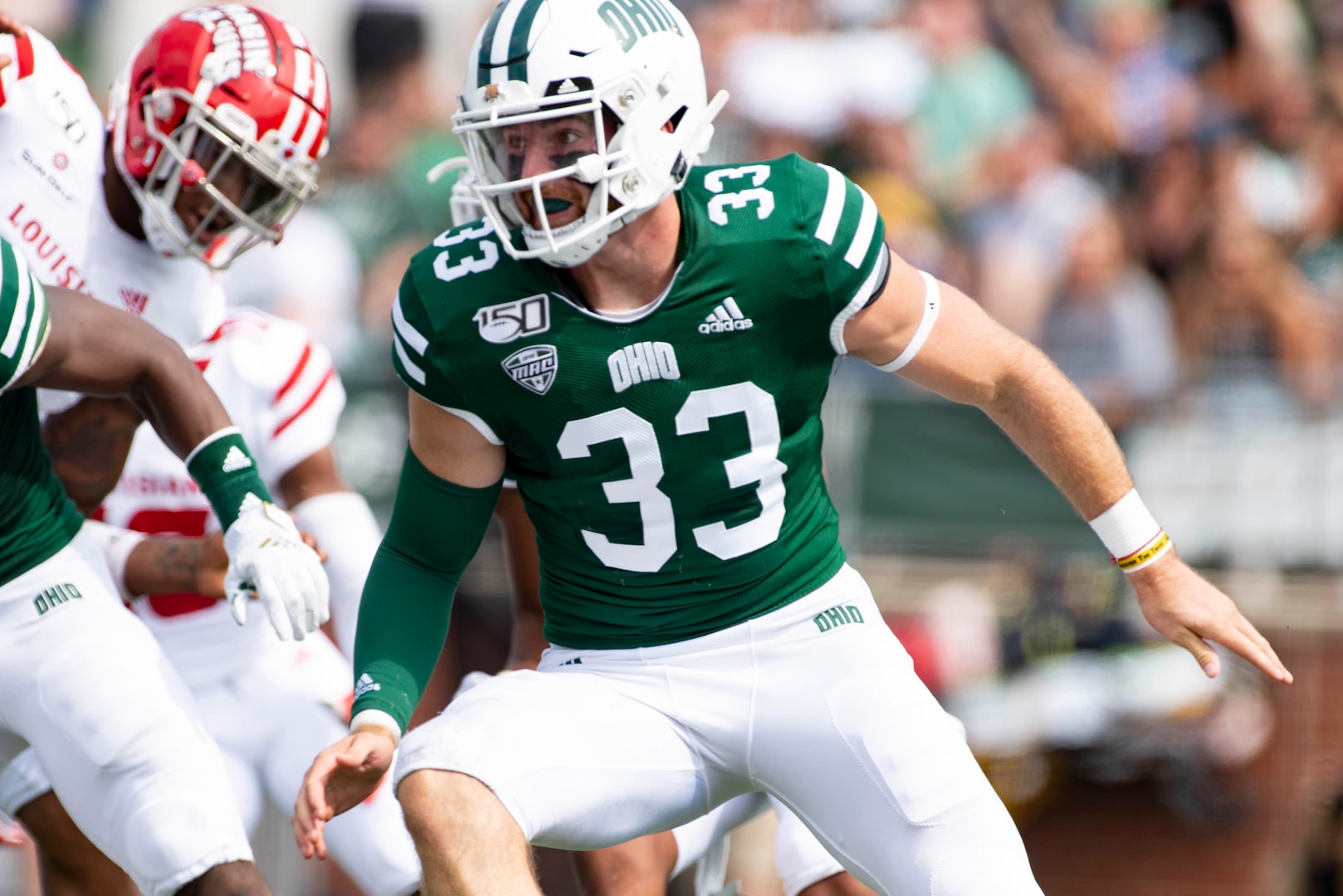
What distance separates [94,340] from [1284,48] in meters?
6.75

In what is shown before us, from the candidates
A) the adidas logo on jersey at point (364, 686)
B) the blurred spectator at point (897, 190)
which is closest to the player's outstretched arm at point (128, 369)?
the adidas logo on jersey at point (364, 686)

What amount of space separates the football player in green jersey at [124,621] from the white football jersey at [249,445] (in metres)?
0.80

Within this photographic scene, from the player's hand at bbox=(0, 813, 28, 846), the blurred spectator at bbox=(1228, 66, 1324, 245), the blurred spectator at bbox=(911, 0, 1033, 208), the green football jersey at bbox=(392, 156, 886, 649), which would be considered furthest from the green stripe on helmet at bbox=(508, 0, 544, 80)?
the blurred spectator at bbox=(911, 0, 1033, 208)

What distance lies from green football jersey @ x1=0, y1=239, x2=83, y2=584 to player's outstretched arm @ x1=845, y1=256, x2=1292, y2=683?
1.57 meters

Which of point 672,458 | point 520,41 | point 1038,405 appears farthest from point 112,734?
point 1038,405

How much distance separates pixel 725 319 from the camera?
313 centimetres

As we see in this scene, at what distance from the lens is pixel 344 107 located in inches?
375

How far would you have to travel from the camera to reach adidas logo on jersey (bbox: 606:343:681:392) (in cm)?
313

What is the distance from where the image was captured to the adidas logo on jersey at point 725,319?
313 cm

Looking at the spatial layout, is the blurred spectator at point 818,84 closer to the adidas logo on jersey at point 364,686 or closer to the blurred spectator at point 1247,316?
the blurred spectator at point 1247,316

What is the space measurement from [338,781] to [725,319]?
3.53 feet

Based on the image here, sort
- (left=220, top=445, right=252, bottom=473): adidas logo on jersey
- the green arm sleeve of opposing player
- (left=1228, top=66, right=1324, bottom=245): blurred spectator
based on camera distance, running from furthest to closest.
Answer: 1. (left=1228, top=66, right=1324, bottom=245): blurred spectator
2. (left=220, top=445, right=252, bottom=473): adidas logo on jersey
3. the green arm sleeve of opposing player

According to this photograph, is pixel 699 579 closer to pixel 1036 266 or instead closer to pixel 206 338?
pixel 206 338

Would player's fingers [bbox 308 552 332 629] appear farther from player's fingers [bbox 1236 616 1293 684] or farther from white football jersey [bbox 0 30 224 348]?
player's fingers [bbox 1236 616 1293 684]
